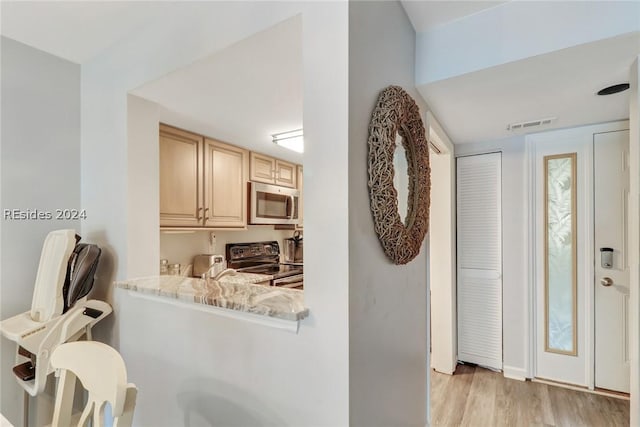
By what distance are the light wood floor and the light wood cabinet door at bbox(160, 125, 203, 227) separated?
2267 millimetres

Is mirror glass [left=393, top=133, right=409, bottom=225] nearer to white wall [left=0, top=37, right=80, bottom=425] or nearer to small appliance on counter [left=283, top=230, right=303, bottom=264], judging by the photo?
white wall [left=0, top=37, right=80, bottom=425]

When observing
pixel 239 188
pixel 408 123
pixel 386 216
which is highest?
pixel 408 123

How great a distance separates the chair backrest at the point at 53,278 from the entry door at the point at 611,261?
3.46 m

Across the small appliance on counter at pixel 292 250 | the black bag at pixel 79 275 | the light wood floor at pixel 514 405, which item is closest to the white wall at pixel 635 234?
the light wood floor at pixel 514 405

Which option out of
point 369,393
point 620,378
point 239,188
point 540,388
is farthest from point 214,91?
point 620,378

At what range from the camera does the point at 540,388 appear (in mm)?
2494

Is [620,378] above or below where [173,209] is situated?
below

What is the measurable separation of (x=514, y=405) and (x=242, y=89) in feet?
9.22

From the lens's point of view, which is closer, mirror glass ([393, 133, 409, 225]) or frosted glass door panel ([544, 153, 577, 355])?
mirror glass ([393, 133, 409, 225])

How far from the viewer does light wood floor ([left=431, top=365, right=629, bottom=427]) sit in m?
2.10

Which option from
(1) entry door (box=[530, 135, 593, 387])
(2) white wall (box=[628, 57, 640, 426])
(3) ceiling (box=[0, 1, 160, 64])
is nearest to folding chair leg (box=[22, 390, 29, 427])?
(3) ceiling (box=[0, 1, 160, 64])

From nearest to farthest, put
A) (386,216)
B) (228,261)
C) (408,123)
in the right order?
(386,216), (408,123), (228,261)

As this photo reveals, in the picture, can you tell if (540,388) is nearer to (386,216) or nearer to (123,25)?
(386,216)

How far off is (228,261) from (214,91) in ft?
6.06
